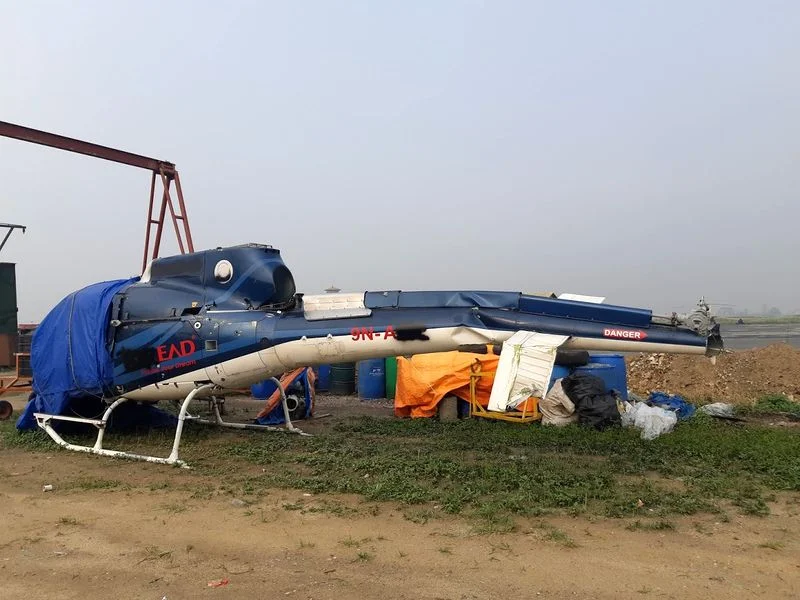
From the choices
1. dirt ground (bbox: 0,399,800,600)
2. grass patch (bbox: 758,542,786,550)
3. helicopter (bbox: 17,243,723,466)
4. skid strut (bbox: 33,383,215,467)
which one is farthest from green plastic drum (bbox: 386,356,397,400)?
grass patch (bbox: 758,542,786,550)

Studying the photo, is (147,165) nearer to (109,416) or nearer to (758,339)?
(109,416)

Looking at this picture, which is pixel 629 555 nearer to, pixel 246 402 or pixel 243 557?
pixel 243 557

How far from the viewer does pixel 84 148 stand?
14.2 meters

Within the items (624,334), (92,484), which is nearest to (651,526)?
(624,334)

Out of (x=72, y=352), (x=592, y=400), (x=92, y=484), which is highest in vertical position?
(x=72, y=352)

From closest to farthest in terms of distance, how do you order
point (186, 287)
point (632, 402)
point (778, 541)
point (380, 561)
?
point (380, 561), point (778, 541), point (186, 287), point (632, 402)

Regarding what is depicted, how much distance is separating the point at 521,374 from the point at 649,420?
4.25m

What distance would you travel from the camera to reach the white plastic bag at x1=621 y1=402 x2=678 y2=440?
29.5 ft

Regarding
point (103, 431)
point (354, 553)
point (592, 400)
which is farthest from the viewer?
point (592, 400)

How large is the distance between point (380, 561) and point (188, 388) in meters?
5.13

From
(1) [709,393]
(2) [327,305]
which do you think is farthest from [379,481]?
(1) [709,393]

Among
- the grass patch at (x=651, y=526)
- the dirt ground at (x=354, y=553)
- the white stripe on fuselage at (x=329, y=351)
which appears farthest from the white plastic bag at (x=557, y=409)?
the grass patch at (x=651, y=526)

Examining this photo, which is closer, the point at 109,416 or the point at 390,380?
the point at 109,416

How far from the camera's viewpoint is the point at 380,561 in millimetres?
4586
